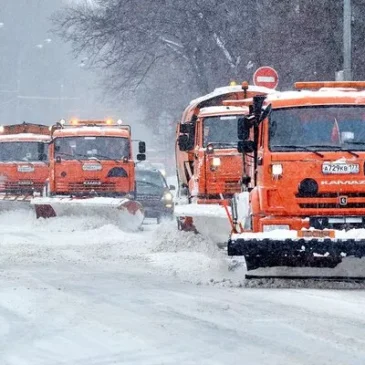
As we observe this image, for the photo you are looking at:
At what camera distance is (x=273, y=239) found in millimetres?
12047

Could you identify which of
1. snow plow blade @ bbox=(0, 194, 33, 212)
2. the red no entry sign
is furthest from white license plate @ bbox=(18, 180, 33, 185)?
the red no entry sign

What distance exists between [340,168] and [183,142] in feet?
23.6

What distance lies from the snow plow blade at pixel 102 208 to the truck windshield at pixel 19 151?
4.97 m

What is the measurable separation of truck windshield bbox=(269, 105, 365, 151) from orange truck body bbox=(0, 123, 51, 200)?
16.6 metres

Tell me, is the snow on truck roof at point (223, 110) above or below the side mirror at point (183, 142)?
above

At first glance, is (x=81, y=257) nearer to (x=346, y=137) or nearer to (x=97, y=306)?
(x=346, y=137)

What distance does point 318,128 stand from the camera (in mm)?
12812

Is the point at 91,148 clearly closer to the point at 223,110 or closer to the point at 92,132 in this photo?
the point at 92,132

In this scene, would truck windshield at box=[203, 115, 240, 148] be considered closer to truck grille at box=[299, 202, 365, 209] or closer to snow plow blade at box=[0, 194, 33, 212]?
truck grille at box=[299, 202, 365, 209]

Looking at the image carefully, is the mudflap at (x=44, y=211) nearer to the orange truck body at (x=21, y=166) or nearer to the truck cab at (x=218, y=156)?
the orange truck body at (x=21, y=166)

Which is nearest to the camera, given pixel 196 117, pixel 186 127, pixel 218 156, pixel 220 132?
pixel 218 156

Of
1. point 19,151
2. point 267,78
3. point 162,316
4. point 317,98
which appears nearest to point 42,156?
point 19,151

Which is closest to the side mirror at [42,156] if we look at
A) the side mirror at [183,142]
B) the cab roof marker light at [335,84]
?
the side mirror at [183,142]

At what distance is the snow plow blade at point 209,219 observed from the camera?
17.1m
